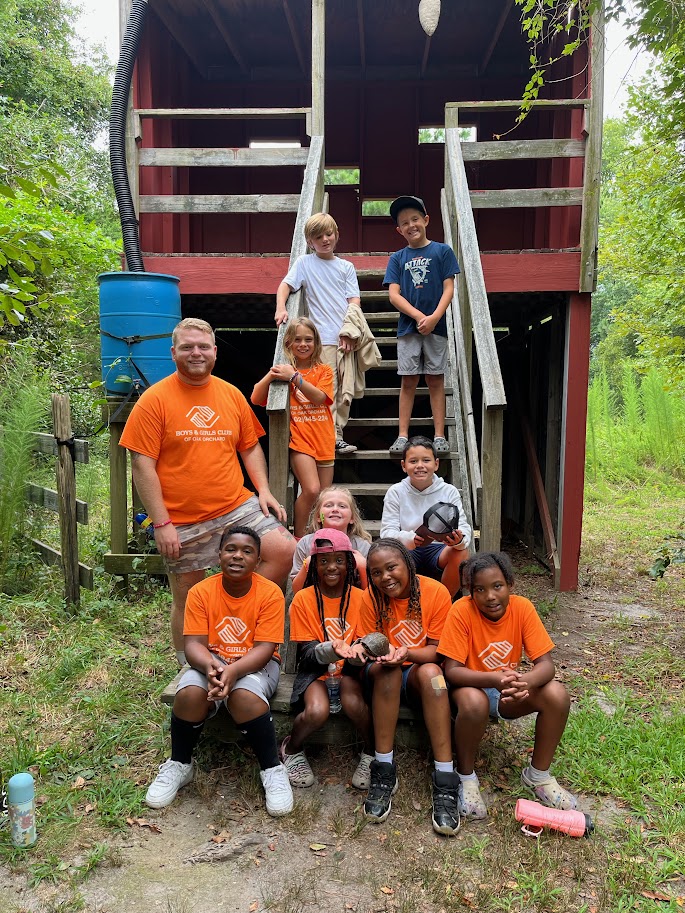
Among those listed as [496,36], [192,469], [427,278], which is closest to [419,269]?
[427,278]

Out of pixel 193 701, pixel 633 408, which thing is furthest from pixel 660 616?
pixel 633 408

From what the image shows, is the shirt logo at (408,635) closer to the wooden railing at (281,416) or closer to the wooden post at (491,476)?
the wooden post at (491,476)

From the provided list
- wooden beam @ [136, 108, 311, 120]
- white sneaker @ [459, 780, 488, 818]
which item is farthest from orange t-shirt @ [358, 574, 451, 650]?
wooden beam @ [136, 108, 311, 120]

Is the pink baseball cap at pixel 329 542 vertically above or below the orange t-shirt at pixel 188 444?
below

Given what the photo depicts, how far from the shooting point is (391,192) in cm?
901

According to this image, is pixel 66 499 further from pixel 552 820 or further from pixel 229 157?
pixel 552 820

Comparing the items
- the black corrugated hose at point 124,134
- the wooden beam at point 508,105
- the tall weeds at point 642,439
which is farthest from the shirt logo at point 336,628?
the tall weeds at point 642,439

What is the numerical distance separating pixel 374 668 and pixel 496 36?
730 centimetres

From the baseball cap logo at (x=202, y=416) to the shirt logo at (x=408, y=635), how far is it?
47.9 inches

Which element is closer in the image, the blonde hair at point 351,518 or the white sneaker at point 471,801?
the white sneaker at point 471,801

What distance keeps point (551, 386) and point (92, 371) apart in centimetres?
1103

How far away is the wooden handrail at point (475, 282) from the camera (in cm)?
354

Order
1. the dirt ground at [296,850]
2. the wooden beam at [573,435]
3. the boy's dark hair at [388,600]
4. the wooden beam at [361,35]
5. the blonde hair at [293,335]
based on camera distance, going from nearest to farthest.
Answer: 1. the dirt ground at [296,850]
2. the boy's dark hair at [388,600]
3. the blonde hair at [293,335]
4. the wooden beam at [573,435]
5. the wooden beam at [361,35]

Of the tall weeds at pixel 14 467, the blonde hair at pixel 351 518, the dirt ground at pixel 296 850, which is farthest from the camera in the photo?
the tall weeds at pixel 14 467
